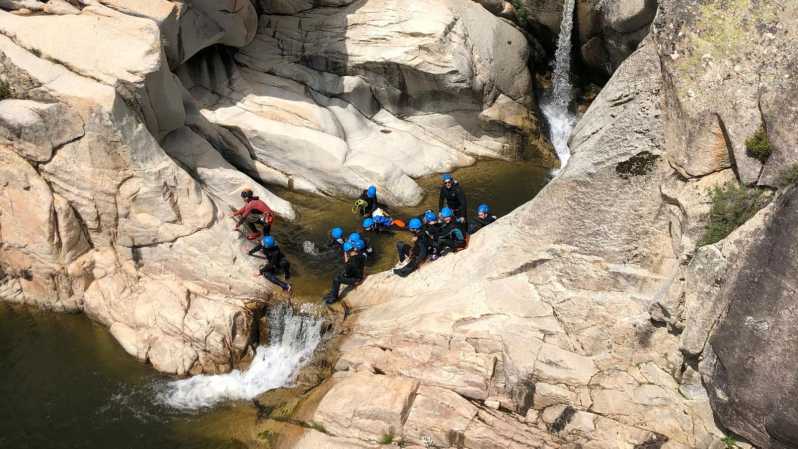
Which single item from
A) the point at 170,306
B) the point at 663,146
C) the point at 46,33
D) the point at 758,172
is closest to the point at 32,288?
the point at 170,306

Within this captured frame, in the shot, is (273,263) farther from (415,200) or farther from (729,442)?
(729,442)

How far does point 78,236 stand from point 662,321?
12547mm

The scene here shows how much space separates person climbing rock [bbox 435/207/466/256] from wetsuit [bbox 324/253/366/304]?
1.89 m

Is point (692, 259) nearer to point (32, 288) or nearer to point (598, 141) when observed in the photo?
point (598, 141)

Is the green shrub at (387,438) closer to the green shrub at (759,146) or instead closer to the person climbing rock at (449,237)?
the person climbing rock at (449,237)

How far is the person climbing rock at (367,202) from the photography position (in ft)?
58.2

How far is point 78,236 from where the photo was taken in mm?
14273

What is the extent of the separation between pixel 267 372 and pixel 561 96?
54.5ft

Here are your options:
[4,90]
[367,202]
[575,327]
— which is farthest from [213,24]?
[575,327]

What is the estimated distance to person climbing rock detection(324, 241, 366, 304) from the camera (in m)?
14.5

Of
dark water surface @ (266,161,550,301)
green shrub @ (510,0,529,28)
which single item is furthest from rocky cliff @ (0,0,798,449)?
green shrub @ (510,0,529,28)

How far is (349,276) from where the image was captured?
14797mm

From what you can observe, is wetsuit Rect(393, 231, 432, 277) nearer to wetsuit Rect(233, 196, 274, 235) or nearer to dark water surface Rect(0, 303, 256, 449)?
wetsuit Rect(233, 196, 274, 235)

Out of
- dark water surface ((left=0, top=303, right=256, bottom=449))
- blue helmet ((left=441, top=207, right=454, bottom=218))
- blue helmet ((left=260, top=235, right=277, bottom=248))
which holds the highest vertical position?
blue helmet ((left=441, top=207, right=454, bottom=218))
